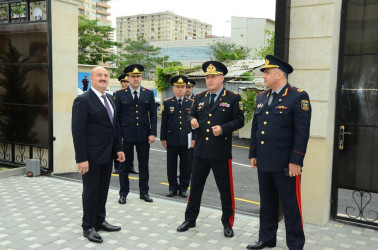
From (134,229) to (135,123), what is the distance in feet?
5.69

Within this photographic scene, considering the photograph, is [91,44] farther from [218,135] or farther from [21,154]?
[218,135]

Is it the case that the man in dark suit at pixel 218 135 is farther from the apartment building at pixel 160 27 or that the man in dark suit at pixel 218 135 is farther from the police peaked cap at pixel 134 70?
the apartment building at pixel 160 27

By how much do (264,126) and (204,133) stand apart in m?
0.84

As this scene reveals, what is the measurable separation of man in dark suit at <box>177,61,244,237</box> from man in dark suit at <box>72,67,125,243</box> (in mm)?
1022

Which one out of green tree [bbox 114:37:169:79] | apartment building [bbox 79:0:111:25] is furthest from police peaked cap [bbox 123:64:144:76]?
apartment building [bbox 79:0:111:25]

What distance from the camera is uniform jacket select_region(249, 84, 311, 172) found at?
3.61m

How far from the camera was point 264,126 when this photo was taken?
12.6ft

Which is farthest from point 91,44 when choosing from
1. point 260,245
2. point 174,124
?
point 260,245

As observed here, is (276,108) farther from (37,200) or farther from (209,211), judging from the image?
(37,200)

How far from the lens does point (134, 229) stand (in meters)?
4.59

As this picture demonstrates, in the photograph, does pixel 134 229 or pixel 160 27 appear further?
A: pixel 160 27

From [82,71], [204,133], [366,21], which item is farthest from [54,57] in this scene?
[82,71]

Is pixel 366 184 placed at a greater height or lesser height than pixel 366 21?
lesser

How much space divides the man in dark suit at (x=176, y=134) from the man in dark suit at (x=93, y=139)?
193 cm
